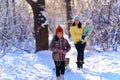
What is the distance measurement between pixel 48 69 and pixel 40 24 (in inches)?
151

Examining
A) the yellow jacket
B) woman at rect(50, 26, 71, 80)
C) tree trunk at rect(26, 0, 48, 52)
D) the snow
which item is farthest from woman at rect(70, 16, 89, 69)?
tree trunk at rect(26, 0, 48, 52)

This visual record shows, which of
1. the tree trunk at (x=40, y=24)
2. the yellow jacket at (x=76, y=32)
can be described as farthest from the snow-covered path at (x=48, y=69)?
the yellow jacket at (x=76, y=32)

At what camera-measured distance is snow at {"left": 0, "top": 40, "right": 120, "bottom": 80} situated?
A: 10.2 metres

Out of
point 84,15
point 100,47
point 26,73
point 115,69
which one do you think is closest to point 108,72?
→ point 115,69

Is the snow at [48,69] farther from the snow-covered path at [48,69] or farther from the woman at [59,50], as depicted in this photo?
the woman at [59,50]

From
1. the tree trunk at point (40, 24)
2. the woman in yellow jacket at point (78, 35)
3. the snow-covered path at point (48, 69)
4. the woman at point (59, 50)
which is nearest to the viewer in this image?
the woman at point (59, 50)

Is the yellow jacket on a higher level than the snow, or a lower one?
higher

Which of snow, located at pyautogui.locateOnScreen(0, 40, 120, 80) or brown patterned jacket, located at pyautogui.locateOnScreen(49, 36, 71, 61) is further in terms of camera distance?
snow, located at pyautogui.locateOnScreen(0, 40, 120, 80)

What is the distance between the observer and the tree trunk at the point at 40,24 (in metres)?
15.4

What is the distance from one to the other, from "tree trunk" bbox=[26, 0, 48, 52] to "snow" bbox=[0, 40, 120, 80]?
0.79 metres

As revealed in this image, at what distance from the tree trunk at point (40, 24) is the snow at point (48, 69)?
79 cm

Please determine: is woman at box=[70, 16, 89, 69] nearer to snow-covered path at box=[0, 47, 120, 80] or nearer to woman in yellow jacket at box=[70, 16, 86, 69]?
woman in yellow jacket at box=[70, 16, 86, 69]

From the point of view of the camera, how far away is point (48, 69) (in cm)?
1214

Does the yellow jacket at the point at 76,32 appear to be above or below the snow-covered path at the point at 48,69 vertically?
above
